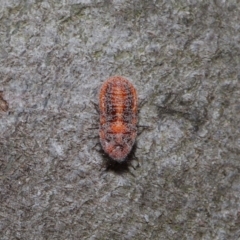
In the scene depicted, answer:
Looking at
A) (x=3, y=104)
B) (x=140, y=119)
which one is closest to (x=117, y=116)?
(x=140, y=119)

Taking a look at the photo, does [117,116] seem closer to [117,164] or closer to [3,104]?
[117,164]

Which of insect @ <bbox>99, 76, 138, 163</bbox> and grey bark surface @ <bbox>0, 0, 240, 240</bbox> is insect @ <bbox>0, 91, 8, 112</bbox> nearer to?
grey bark surface @ <bbox>0, 0, 240, 240</bbox>

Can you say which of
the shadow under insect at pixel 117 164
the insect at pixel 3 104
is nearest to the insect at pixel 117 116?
the shadow under insect at pixel 117 164

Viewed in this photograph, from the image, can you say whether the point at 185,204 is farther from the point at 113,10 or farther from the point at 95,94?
the point at 113,10

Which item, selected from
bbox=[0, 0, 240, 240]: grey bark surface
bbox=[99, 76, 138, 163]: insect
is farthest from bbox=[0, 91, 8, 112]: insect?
bbox=[99, 76, 138, 163]: insect

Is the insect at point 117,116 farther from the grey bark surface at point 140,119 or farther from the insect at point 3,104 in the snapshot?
the insect at point 3,104

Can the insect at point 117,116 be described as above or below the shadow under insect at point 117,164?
above

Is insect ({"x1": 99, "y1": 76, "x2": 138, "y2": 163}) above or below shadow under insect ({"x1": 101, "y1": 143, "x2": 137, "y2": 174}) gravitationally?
above
